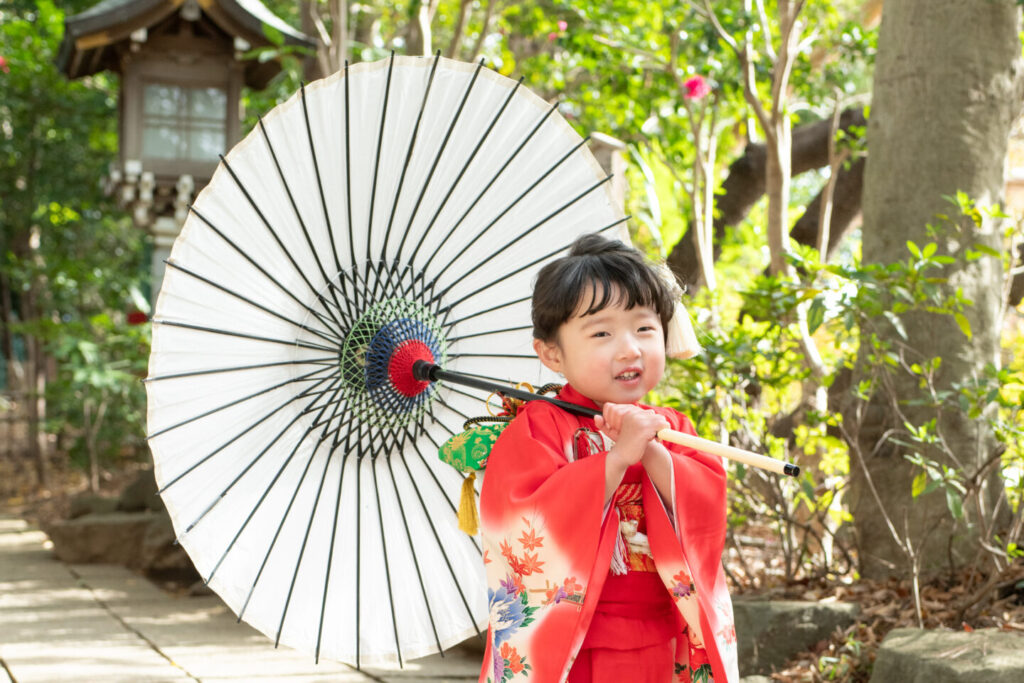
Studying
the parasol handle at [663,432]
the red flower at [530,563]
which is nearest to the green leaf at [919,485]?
the parasol handle at [663,432]

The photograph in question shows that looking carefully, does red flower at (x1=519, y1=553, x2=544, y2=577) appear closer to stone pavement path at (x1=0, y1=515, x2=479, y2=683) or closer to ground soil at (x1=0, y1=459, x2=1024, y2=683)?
ground soil at (x1=0, y1=459, x2=1024, y2=683)

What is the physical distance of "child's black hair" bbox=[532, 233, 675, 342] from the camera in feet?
6.43

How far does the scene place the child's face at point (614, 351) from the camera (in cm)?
195

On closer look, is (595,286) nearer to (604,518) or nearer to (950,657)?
(604,518)

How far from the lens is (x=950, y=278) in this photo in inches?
145

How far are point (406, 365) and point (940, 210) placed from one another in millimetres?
2433

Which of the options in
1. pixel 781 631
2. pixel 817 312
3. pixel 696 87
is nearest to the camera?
pixel 817 312

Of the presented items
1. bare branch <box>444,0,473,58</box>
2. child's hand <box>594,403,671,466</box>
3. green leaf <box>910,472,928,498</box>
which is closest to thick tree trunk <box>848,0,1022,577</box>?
green leaf <box>910,472,928,498</box>

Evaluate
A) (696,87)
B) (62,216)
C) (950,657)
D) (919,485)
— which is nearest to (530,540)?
(950,657)

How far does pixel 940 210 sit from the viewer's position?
382 cm

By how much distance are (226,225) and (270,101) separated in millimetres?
8092

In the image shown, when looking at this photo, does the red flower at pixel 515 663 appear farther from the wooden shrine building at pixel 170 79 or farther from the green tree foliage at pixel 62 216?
the green tree foliage at pixel 62 216

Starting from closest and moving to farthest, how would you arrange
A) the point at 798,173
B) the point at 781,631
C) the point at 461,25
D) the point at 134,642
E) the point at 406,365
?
the point at 406,365 < the point at 781,631 < the point at 134,642 < the point at 461,25 < the point at 798,173

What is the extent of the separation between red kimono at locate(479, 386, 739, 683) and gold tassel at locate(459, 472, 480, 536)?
0.20 metres
